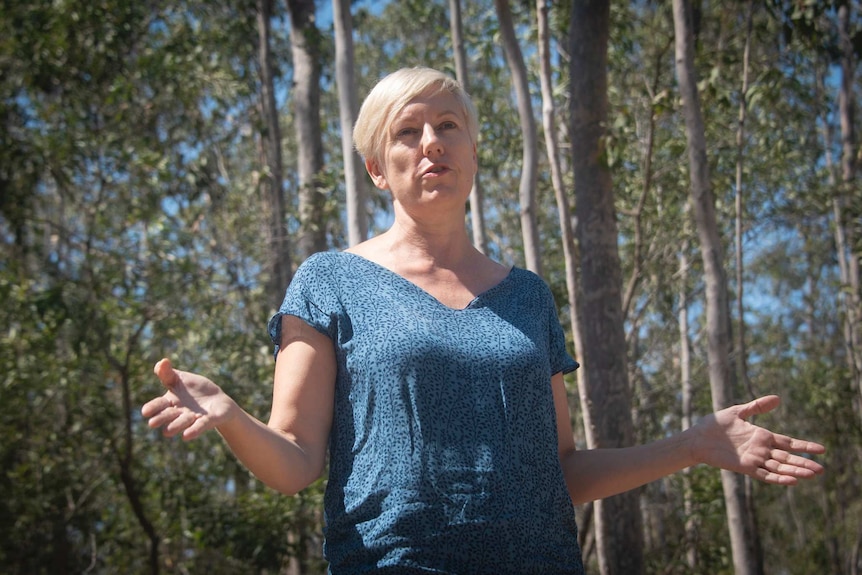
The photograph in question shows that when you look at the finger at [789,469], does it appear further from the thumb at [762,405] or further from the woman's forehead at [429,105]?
the woman's forehead at [429,105]

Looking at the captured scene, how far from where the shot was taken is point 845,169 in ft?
42.0

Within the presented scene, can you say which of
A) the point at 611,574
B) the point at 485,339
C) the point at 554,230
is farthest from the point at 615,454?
the point at 554,230

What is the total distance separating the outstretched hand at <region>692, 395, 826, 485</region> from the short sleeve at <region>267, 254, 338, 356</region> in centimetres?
77

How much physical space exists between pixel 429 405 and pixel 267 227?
341 inches

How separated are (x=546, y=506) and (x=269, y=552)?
6050 millimetres

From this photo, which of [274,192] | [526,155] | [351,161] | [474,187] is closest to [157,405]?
[351,161]

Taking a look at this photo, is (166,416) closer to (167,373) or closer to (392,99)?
(167,373)

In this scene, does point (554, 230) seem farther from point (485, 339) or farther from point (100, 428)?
point (485, 339)

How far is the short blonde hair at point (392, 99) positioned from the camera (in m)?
1.89

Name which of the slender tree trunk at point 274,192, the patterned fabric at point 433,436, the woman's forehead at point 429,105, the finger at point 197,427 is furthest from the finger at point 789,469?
the slender tree trunk at point 274,192

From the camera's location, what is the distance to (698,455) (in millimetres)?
1854

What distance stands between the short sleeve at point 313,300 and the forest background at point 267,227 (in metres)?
3.21

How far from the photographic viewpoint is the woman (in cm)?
161

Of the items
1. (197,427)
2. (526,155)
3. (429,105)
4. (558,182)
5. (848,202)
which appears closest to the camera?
(197,427)
